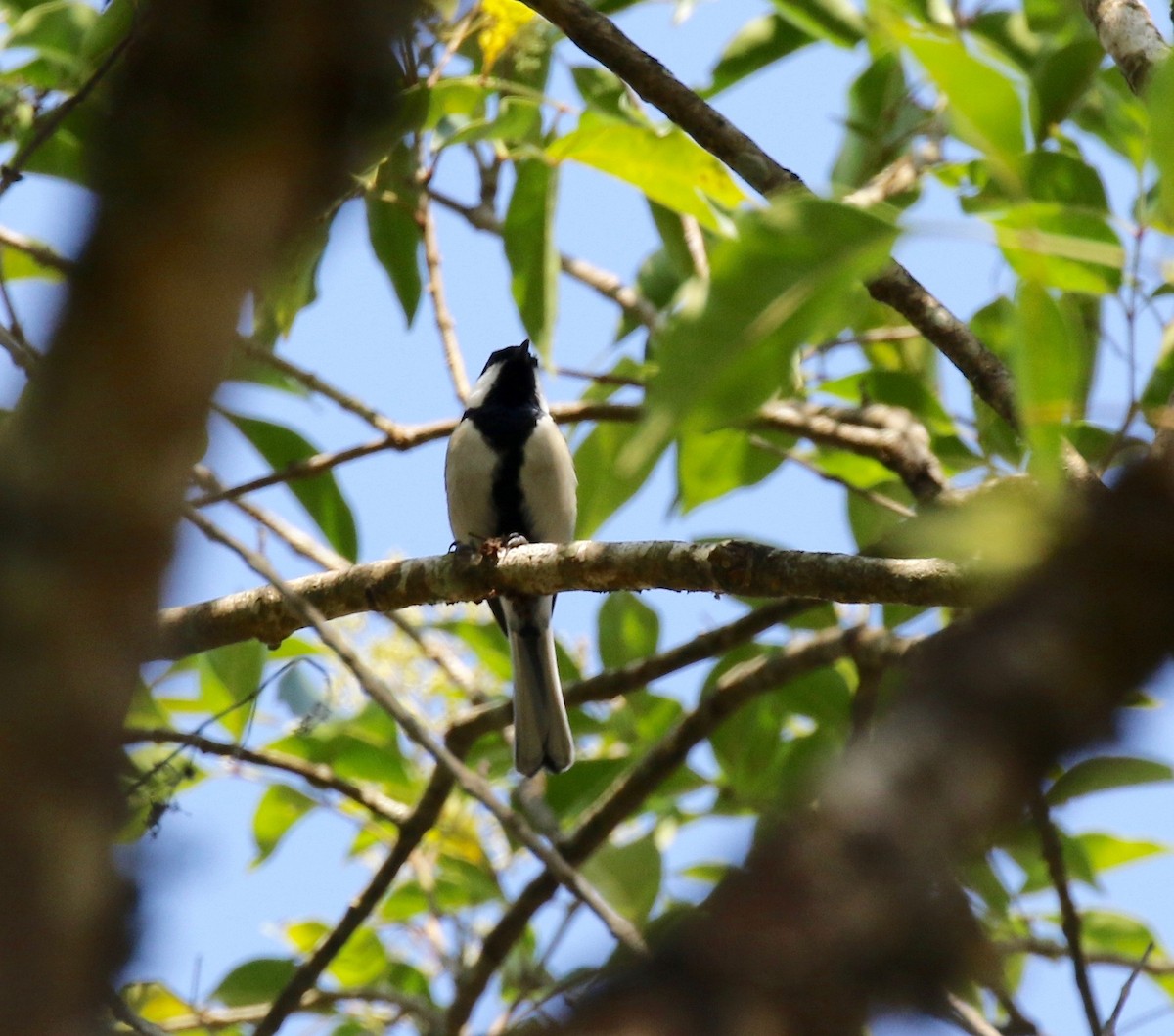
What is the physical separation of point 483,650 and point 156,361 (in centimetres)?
352

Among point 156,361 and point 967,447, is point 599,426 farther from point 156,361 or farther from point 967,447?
point 156,361

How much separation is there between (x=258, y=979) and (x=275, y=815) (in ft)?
1.44

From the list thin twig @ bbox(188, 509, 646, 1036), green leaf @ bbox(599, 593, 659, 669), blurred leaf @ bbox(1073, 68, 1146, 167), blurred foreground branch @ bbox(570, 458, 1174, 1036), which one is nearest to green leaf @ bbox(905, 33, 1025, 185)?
blurred foreground branch @ bbox(570, 458, 1174, 1036)

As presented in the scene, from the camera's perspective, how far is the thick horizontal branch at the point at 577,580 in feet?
6.66

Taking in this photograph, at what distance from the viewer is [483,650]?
409 cm

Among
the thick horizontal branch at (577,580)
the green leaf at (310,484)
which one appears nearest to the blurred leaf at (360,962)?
the green leaf at (310,484)

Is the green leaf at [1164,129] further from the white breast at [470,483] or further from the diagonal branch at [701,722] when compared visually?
the white breast at [470,483]

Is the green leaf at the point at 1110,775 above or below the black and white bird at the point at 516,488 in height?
below

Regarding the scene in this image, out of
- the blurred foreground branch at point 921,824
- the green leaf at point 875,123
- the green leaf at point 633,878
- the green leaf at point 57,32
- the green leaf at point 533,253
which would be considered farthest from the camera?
the green leaf at point 875,123

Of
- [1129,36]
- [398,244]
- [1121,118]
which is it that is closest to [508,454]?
[398,244]

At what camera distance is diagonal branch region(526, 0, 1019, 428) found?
2.41 metres

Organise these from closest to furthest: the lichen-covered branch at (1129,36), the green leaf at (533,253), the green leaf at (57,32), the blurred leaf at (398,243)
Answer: the lichen-covered branch at (1129,36), the green leaf at (57,32), the green leaf at (533,253), the blurred leaf at (398,243)

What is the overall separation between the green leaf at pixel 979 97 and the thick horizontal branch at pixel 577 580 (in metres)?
1.02

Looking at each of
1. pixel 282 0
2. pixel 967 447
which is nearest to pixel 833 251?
pixel 282 0
